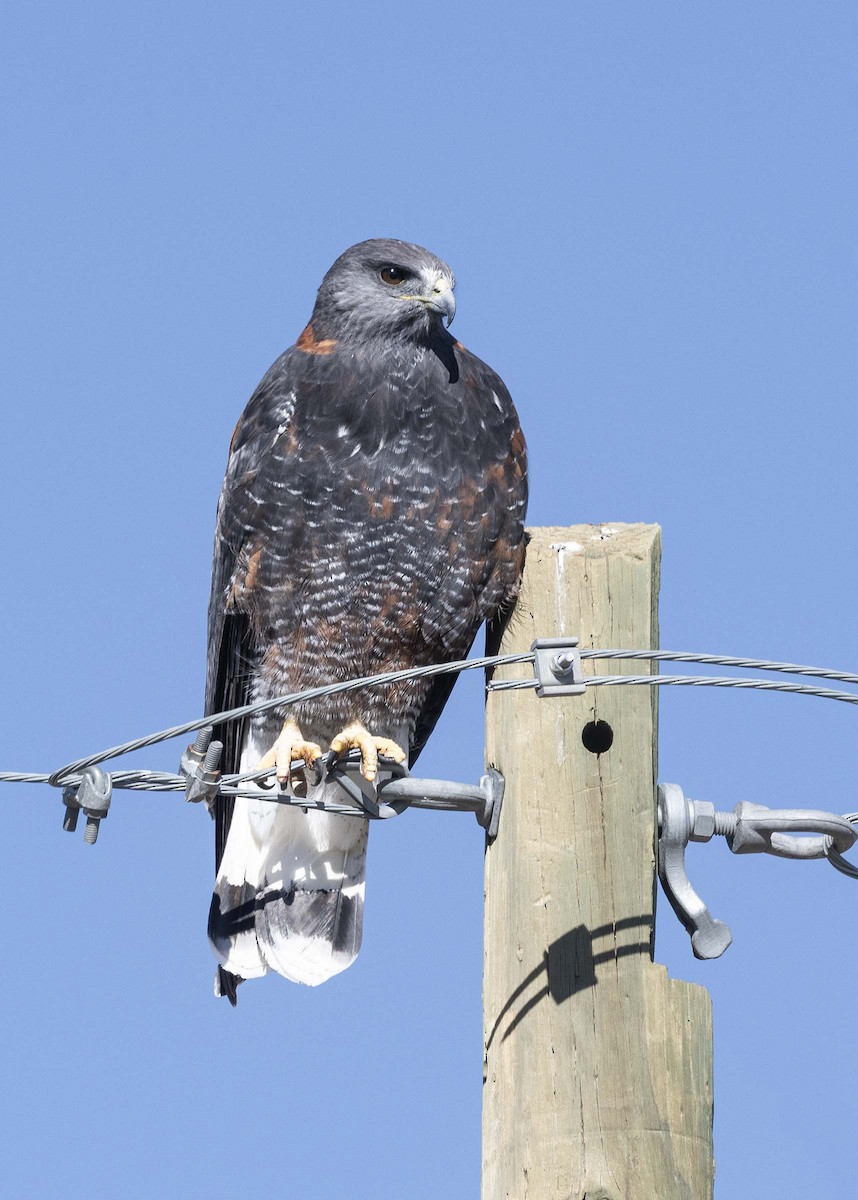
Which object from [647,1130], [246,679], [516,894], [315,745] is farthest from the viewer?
[246,679]

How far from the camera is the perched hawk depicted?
5051 millimetres

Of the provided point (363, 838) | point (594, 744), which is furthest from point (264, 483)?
point (594, 744)

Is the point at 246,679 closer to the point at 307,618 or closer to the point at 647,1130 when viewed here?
the point at 307,618

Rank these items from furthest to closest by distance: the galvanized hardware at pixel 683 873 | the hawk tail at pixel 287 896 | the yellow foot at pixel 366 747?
the hawk tail at pixel 287 896 → the yellow foot at pixel 366 747 → the galvanized hardware at pixel 683 873

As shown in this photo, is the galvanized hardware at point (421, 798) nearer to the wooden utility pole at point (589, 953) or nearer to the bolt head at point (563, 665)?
the wooden utility pole at point (589, 953)

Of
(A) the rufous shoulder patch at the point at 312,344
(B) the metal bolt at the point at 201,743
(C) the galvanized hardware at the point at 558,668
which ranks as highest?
(A) the rufous shoulder patch at the point at 312,344

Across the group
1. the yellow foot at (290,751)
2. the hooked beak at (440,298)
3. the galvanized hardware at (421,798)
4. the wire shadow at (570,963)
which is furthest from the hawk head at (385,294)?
the wire shadow at (570,963)

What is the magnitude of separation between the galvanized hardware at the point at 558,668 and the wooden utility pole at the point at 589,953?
22 centimetres

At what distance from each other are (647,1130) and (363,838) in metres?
2.29

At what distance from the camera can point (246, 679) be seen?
18.0ft

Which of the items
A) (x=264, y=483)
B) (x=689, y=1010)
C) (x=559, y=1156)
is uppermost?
(x=264, y=483)

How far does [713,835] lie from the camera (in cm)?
382

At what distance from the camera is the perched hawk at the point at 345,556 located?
5051 mm

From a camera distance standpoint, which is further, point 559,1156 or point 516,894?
point 516,894
